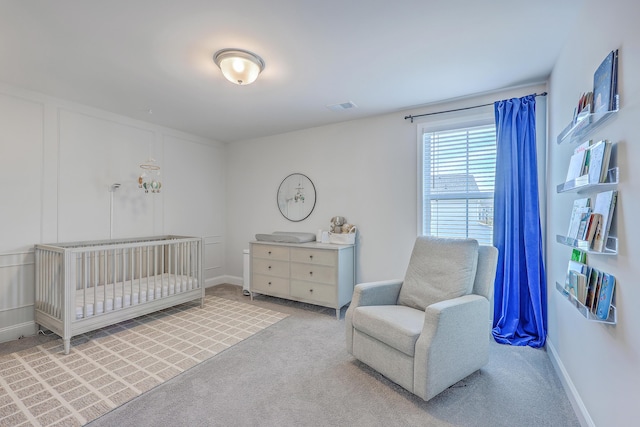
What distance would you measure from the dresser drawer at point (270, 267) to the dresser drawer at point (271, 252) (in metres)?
0.05

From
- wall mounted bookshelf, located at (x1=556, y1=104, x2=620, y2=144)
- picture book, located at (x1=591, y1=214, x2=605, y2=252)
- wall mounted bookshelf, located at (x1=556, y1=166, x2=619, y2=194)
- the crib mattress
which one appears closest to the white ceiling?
wall mounted bookshelf, located at (x1=556, y1=104, x2=620, y2=144)

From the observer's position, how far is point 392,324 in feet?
6.63

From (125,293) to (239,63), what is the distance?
7.86ft

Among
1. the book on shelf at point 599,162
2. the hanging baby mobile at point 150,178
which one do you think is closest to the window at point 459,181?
the book on shelf at point 599,162

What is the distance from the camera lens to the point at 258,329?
3023mm

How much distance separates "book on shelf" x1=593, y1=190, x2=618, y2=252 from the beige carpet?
8.48 feet

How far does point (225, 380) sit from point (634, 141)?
2.53 m

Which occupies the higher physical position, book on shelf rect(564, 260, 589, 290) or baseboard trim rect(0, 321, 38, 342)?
book on shelf rect(564, 260, 589, 290)

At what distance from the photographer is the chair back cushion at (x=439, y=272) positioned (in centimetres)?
230

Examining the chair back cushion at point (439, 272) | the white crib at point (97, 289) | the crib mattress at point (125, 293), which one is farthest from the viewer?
the crib mattress at point (125, 293)

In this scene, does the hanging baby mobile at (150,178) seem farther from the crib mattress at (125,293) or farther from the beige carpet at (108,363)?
the beige carpet at (108,363)

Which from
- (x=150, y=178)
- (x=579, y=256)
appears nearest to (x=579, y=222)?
(x=579, y=256)

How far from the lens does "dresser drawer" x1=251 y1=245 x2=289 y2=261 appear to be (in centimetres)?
378

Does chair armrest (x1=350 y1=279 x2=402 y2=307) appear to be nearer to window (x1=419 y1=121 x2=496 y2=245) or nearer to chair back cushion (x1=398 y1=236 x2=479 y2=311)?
chair back cushion (x1=398 y1=236 x2=479 y2=311)
